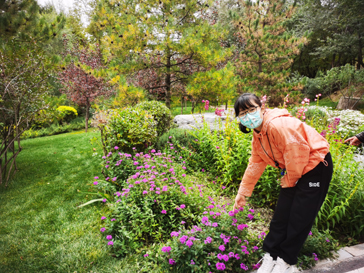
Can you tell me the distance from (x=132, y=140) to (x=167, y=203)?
1568 millimetres

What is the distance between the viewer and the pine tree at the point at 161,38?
5508 millimetres

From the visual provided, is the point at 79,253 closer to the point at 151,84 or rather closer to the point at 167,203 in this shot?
the point at 167,203

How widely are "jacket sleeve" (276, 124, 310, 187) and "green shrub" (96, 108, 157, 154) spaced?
8.23 ft

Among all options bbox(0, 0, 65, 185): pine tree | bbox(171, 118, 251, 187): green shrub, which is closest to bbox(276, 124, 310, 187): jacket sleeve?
bbox(171, 118, 251, 187): green shrub

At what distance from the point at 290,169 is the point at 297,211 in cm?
33

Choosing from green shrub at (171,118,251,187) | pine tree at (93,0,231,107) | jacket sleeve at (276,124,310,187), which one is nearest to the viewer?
jacket sleeve at (276,124,310,187)

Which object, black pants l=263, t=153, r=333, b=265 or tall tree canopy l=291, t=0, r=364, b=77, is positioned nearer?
black pants l=263, t=153, r=333, b=265

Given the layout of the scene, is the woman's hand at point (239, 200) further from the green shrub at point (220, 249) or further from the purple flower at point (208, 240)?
the purple flower at point (208, 240)

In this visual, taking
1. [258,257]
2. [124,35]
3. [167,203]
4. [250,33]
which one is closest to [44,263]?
[167,203]

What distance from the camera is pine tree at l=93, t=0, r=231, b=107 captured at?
551cm

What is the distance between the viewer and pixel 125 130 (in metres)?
3.35

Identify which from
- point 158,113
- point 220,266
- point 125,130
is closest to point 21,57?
point 125,130

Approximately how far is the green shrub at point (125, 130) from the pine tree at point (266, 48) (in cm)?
614

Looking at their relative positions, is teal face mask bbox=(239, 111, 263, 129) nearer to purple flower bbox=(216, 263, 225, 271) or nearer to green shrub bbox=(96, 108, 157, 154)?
purple flower bbox=(216, 263, 225, 271)
